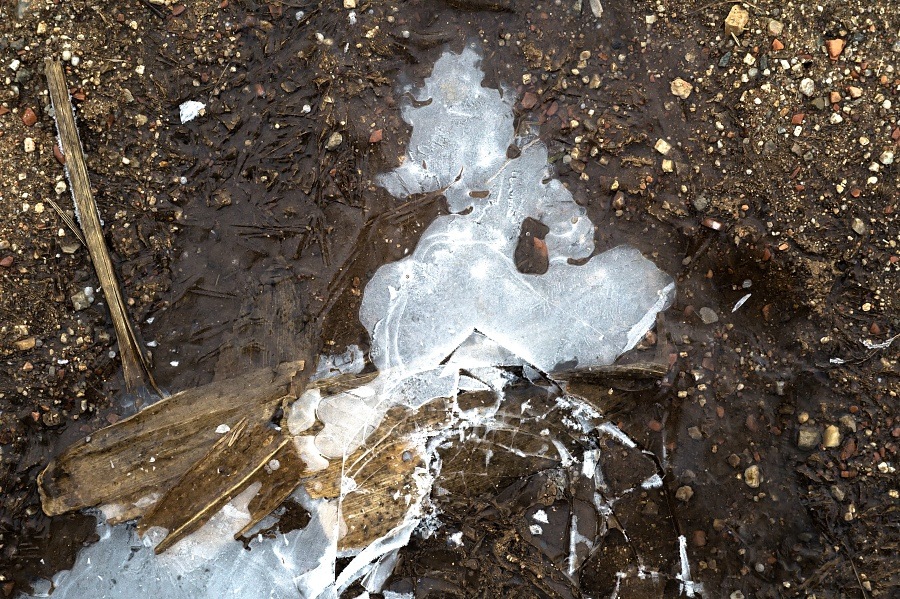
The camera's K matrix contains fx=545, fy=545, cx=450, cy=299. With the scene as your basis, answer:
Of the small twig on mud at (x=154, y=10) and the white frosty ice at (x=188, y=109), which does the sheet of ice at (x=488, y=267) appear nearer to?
the white frosty ice at (x=188, y=109)

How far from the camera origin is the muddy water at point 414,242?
3.21 meters

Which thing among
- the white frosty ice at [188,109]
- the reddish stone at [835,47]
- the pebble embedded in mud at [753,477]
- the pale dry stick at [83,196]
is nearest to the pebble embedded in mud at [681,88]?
the reddish stone at [835,47]

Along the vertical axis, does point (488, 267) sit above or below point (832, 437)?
above

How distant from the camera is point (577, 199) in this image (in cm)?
329

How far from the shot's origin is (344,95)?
327cm

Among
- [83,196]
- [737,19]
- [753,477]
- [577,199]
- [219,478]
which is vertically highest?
[737,19]

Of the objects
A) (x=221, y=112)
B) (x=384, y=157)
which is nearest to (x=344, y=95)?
(x=384, y=157)

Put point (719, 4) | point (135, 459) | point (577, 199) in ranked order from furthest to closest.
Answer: point (577, 199), point (719, 4), point (135, 459)

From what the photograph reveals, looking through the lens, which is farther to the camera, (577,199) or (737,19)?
(577,199)

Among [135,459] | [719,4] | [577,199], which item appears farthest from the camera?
[577,199]

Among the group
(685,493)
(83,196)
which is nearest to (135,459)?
(83,196)

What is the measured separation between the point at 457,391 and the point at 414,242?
934 millimetres

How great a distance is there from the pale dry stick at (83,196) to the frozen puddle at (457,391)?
1.18 metres

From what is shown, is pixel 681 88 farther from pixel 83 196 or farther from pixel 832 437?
pixel 83 196
